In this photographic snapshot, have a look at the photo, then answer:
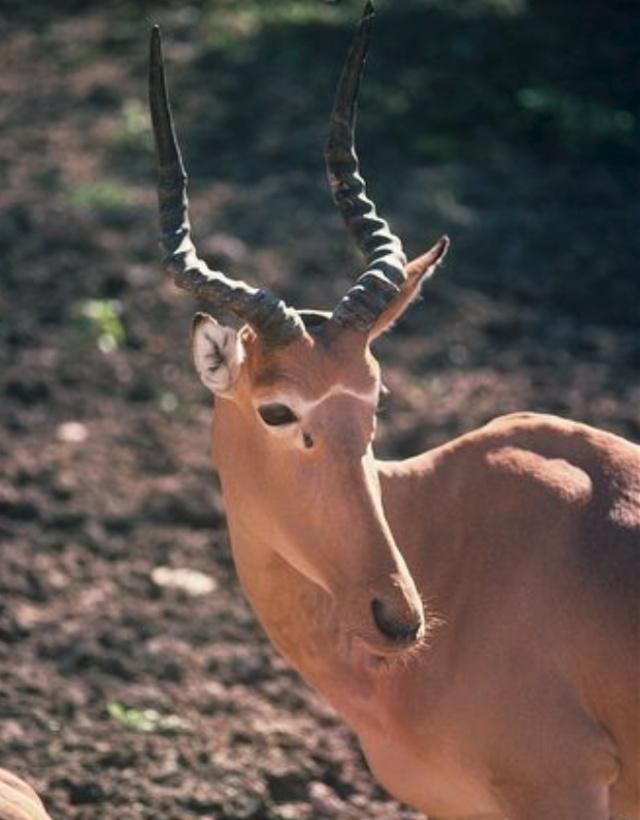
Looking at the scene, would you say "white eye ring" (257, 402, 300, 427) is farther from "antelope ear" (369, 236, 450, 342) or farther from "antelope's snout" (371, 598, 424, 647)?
"antelope's snout" (371, 598, 424, 647)

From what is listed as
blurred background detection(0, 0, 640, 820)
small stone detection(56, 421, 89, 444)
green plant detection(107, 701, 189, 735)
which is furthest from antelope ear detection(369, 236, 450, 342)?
small stone detection(56, 421, 89, 444)

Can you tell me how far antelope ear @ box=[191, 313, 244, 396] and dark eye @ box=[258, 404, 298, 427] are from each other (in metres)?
0.18

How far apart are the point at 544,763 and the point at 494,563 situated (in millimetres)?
783

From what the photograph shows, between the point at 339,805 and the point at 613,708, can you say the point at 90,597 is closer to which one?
the point at 339,805

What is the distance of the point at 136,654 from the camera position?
8.86m

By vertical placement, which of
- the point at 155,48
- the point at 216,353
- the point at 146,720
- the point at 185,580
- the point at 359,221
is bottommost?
the point at 185,580

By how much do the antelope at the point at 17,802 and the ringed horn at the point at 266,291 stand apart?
1.75m

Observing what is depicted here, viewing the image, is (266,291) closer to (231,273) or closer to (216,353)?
(216,353)

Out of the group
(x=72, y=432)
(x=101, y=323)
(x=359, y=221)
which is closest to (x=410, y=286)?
(x=359, y=221)

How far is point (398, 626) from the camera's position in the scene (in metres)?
6.10

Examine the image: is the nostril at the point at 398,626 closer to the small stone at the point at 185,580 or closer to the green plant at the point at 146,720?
the green plant at the point at 146,720

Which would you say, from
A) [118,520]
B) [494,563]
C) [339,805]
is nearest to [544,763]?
[494,563]

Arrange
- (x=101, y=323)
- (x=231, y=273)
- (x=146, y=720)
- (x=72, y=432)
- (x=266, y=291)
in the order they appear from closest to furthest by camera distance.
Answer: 1. (x=266, y=291)
2. (x=146, y=720)
3. (x=72, y=432)
4. (x=101, y=323)
5. (x=231, y=273)

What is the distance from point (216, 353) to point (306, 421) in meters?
0.42
